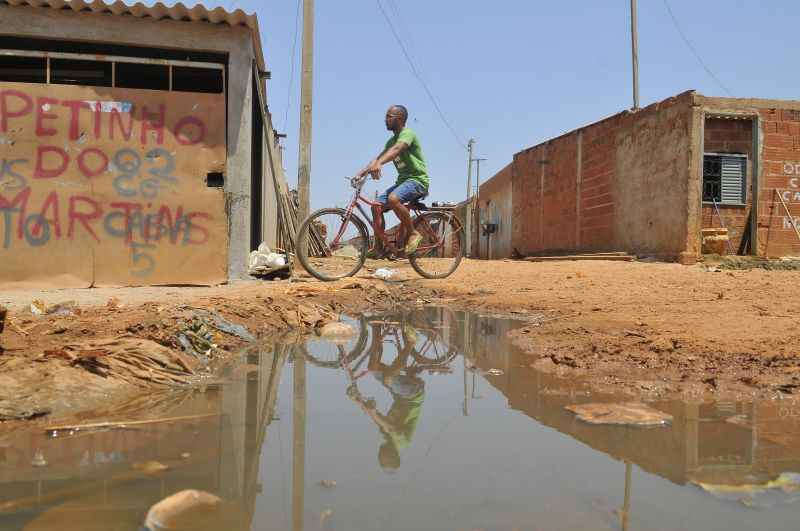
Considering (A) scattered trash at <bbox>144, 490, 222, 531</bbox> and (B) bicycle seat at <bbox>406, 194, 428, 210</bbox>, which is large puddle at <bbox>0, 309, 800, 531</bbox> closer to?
(A) scattered trash at <bbox>144, 490, 222, 531</bbox>

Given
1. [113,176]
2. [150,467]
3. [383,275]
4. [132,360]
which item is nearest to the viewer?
[150,467]

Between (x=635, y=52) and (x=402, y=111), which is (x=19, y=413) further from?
(x=635, y=52)

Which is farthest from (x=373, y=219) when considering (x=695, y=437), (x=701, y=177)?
(x=701, y=177)

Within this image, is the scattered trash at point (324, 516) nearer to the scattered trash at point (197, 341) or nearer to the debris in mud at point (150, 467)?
the debris in mud at point (150, 467)

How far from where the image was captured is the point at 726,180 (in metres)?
11.2

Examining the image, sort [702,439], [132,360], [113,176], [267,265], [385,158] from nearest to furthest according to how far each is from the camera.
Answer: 1. [702,439]
2. [132,360]
3. [113,176]
4. [385,158]
5. [267,265]

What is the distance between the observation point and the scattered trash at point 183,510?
43.8 inches

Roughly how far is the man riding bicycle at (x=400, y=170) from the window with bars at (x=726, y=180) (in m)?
7.84

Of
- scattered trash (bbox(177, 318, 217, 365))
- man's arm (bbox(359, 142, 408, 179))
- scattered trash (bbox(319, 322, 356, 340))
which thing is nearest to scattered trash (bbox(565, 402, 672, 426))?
scattered trash (bbox(177, 318, 217, 365))

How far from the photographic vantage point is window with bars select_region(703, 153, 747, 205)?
11180mm

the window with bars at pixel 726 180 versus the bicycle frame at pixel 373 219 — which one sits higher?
the window with bars at pixel 726 180

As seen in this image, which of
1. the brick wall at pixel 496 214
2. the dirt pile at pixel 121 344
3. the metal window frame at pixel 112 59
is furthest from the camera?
the brick wall at pixel 496 214

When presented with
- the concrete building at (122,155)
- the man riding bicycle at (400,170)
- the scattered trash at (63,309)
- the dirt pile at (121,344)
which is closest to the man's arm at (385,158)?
the man riding bicycle at (400,170)

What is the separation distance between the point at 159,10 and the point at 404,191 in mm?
3056
